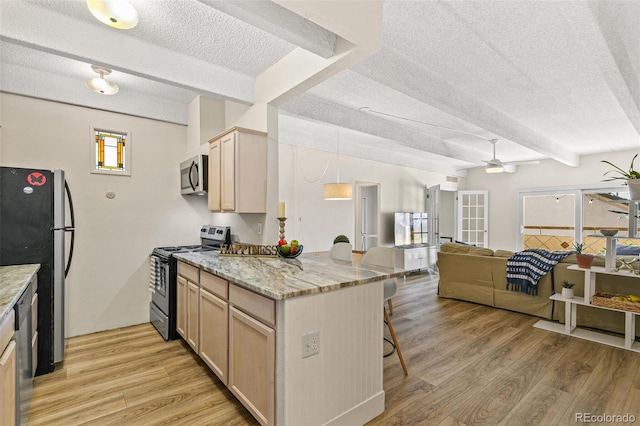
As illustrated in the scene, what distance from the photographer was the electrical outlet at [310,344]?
168cm

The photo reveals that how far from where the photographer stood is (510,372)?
2.56 meters

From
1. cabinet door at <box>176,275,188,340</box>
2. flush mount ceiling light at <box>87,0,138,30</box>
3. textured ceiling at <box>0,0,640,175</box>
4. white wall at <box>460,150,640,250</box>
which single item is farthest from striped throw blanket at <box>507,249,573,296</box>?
flush mount ceiling light at <box>87,0,138,30</box>

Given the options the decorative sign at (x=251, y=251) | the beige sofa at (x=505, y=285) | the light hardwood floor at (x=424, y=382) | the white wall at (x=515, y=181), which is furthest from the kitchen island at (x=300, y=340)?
the white wall at (x=515, y=181)

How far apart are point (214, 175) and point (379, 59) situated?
1945mm

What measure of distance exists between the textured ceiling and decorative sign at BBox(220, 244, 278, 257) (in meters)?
1.46

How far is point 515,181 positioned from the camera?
25.9ft

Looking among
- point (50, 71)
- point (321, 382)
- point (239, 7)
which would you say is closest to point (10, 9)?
point (50, 71)

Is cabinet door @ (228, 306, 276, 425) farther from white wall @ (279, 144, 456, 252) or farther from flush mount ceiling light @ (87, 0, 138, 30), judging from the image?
white wall @ (279, 144, 456, 252)

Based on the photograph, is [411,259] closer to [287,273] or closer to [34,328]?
[287,273]

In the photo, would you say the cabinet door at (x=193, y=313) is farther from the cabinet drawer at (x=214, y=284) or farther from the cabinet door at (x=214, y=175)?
the cabinet door at (x=214, y=175)

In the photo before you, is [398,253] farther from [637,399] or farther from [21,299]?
[21,299]

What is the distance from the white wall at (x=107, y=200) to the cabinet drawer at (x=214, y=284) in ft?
5.31

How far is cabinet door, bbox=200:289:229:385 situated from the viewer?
2168mm

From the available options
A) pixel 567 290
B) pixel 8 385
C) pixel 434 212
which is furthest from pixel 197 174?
pixel 434 212
